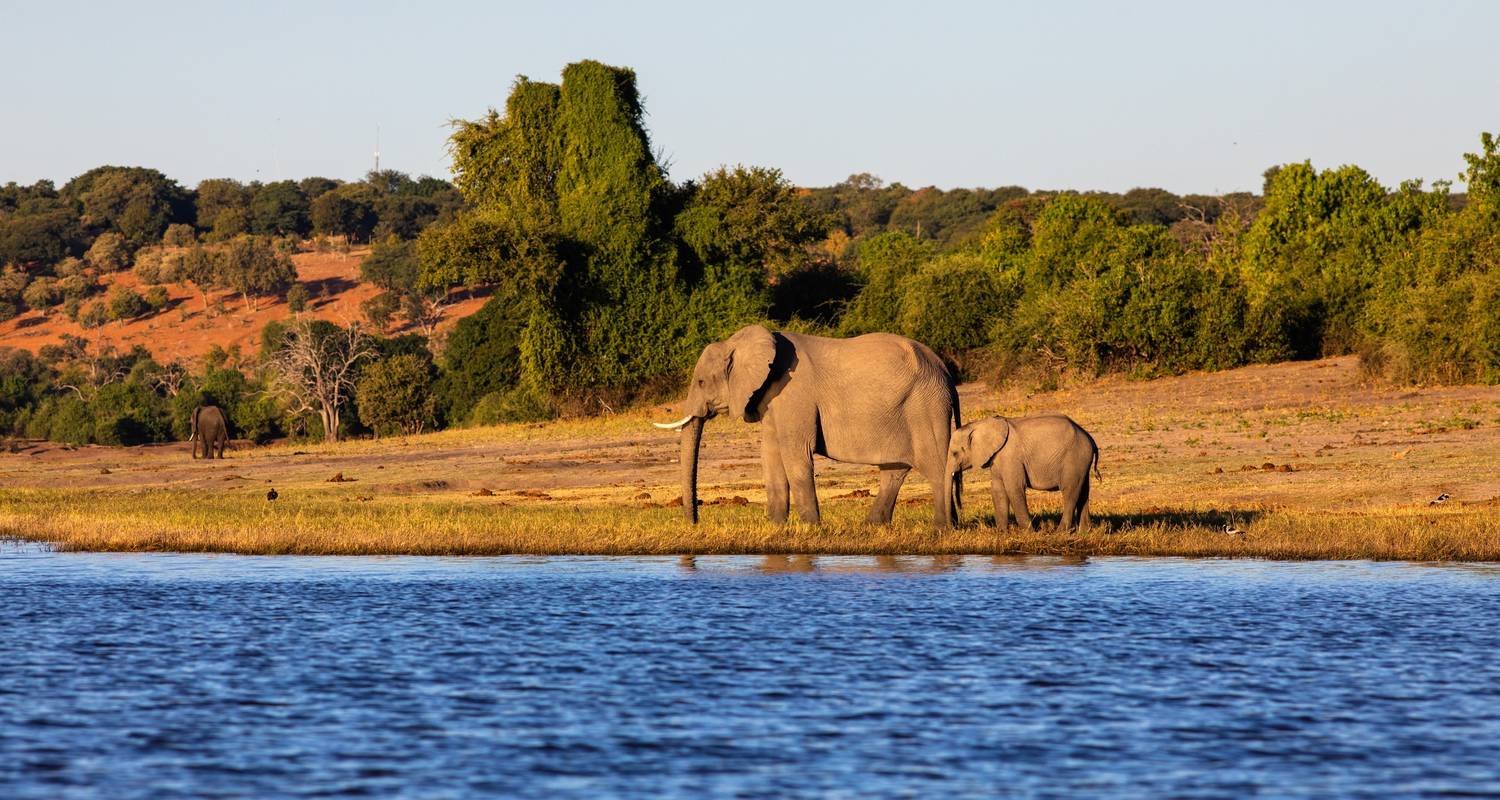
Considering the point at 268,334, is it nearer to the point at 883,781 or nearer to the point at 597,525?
the point at 597,525

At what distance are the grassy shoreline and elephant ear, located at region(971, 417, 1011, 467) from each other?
890 mm

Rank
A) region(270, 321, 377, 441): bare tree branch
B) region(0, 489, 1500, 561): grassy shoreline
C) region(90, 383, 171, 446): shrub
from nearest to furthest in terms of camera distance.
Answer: region(0, 489, 1500, 561): grassy shoreline < region(270, 321, 377, 441): bare tree branch < region(90, 383, 171, 446): shrub

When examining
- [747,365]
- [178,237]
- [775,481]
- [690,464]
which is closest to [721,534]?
[775,481]

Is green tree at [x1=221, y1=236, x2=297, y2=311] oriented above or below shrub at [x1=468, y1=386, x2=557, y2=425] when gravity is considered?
above

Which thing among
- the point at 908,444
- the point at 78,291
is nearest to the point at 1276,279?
the point at 908,444

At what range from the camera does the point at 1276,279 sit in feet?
173

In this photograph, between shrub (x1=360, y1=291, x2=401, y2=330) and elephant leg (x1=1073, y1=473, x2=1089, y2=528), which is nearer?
elephant leg (x1=1073, y1=473, x2=1089, y2=528)

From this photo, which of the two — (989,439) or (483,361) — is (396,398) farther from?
(989,439)

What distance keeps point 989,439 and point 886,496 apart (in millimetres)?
2188

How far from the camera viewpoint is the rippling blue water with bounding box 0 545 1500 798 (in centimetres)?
1009

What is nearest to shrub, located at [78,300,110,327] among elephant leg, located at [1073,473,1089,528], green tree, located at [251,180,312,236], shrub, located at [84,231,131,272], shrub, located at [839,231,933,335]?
shrub, located at [84,231,131,272]

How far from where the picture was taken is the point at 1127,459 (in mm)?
30500

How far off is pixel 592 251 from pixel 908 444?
32050 mm

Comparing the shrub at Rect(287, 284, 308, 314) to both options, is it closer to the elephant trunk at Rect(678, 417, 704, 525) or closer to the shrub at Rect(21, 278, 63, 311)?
the shrub at Rect(21, 278, 63, 311)
